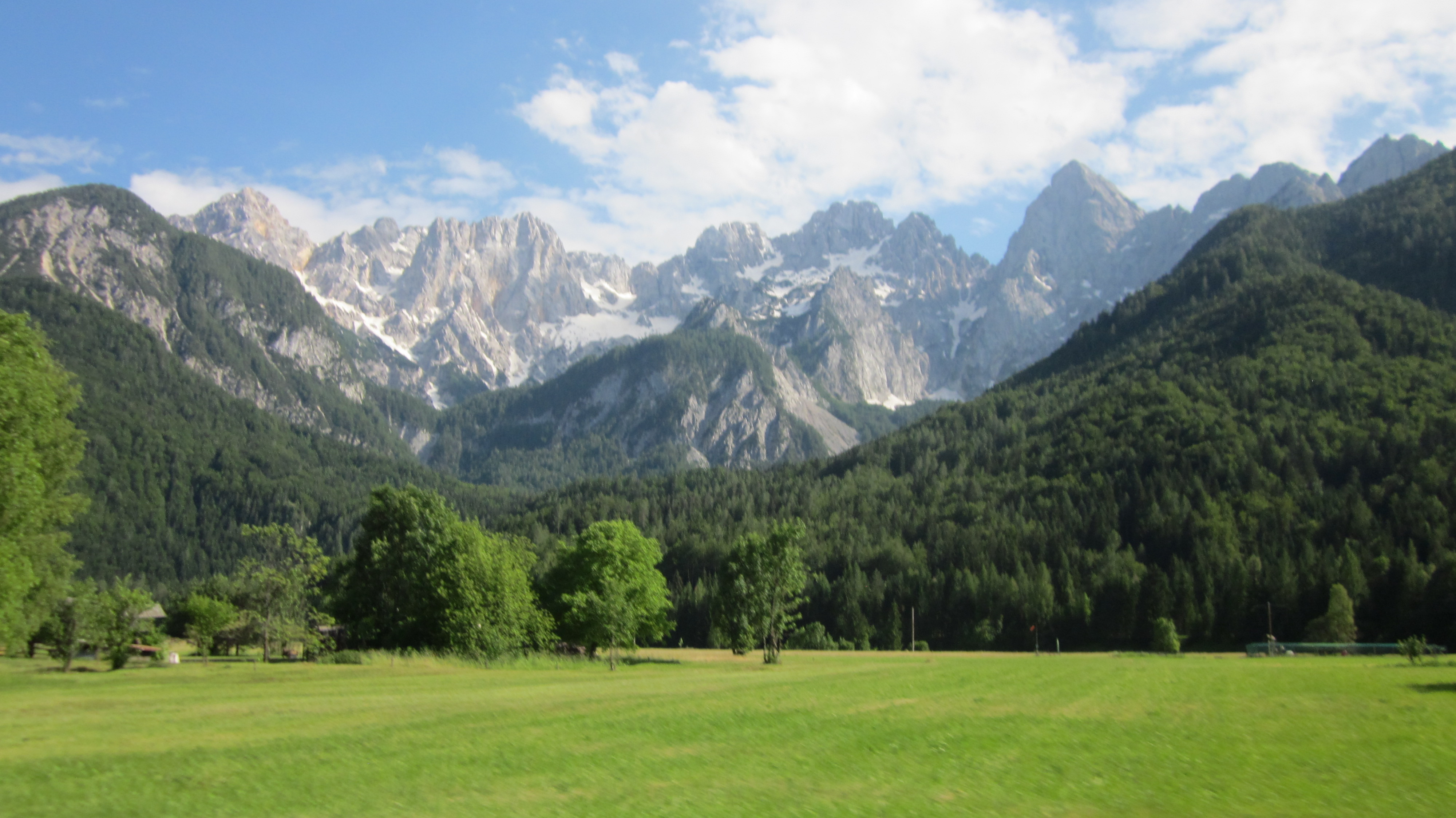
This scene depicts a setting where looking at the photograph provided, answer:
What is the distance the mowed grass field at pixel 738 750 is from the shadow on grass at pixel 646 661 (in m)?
30.1

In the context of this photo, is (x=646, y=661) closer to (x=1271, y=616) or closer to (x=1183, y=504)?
(x=1271, y=616)

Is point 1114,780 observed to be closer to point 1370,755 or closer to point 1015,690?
point 1370,755

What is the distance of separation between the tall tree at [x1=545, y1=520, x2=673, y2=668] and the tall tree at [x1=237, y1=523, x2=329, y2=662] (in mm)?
19341

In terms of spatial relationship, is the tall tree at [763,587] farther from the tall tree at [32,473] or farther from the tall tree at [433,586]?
the tall tree at [32,473]

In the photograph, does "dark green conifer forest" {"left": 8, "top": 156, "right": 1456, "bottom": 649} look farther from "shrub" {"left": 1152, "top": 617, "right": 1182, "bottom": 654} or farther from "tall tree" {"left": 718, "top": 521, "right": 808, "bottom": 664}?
"tall tree" {"left": 718, "top": 521, "right": 808, "bottom": 664}

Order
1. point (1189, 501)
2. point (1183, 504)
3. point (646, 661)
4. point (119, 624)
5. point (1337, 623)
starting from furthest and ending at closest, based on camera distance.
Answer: point (1189, 501) → point (1183, 504) → point (1337, 623) → point (119, 624) → point (646, 661)

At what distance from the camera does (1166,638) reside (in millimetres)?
91688

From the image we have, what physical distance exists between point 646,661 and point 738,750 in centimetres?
5201

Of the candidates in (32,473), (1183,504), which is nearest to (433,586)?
(32,473)

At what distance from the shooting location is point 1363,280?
630ft

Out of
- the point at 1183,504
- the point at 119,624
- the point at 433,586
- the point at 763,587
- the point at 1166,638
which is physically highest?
the point at 1183,504

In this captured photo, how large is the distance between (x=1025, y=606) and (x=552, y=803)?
352 feet

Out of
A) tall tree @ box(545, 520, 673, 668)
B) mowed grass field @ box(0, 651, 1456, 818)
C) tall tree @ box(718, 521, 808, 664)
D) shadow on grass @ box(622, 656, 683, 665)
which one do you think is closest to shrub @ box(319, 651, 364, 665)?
tall tree @ box(545, 520, 673, 668)

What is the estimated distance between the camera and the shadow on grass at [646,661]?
65688mm
